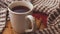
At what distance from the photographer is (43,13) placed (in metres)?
0.51

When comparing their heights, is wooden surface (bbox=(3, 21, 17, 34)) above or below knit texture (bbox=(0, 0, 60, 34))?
below

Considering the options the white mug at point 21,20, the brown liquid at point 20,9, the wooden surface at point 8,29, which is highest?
the brown liquid at point 20,9

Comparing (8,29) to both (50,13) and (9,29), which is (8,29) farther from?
(50,13)

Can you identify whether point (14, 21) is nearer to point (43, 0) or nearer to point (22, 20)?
point (22, 20)

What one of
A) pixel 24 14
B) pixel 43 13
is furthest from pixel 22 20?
pixel 43 13

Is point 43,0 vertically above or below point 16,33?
above

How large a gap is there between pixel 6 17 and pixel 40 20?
0.12m

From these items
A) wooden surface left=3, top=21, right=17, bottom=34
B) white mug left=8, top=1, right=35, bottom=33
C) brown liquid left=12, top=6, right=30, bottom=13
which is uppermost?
brown liquid left=12, top=6, right=30, bottom=13

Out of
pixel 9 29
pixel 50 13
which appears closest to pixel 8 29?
pixel 9 29

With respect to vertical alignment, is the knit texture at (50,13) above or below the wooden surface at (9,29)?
above

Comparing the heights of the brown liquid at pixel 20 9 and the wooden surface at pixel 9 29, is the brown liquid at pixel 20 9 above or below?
above

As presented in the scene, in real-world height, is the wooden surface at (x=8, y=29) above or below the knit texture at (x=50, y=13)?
below

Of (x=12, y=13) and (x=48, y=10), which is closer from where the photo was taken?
(x=12, y=13)

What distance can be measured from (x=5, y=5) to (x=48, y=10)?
0.16 metres
